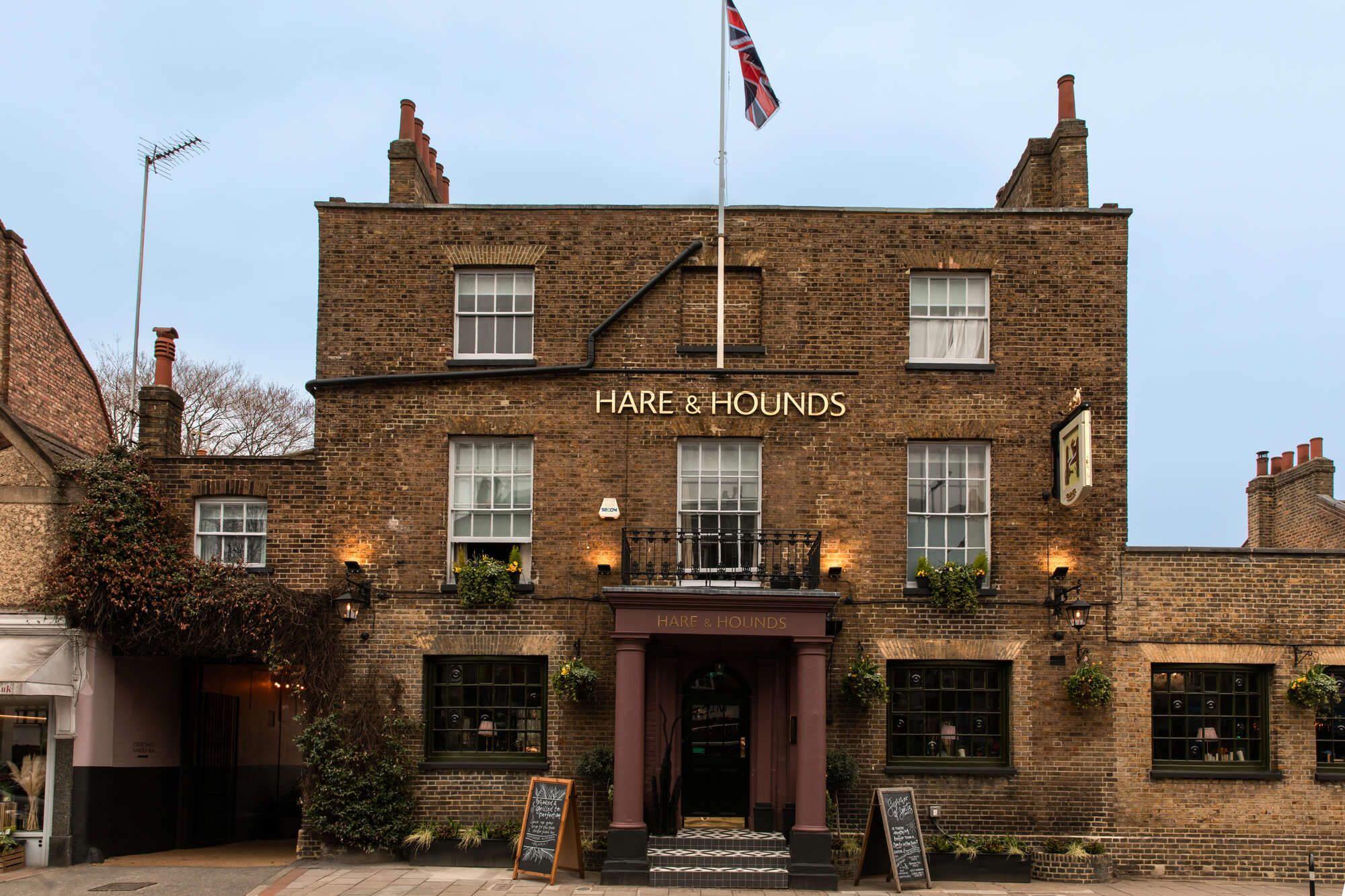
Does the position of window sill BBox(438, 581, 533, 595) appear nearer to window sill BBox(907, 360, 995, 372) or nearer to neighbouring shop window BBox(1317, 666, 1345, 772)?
window sill BBox(907, 360, 995, 372)

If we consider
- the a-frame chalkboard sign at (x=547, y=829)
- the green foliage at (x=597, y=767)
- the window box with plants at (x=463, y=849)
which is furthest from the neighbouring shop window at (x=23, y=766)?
the green foliage at (x=597, y=767)

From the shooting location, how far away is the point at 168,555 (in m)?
16.3

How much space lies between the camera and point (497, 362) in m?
17.0

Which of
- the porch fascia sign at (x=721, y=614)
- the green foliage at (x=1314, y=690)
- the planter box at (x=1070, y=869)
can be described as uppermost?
the porch fascia sign at (x=721, y=614)

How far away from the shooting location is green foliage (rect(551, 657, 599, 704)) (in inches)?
627

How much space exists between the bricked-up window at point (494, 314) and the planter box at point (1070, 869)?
386 inches

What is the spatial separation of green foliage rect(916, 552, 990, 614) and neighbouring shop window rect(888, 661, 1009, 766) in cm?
89

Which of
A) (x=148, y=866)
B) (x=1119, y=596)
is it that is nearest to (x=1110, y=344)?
(x=1119, y=596)

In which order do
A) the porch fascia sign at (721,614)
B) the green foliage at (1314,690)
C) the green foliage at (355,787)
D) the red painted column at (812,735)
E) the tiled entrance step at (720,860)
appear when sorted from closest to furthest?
the tiled entrance step at (720,860)
the red painted column at (812,735)
the porch fascia sign at (721,614)
the green foliage at (355,787)
the green foliage at (1314,690)

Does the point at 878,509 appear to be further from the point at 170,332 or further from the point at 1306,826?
the point at 170,332

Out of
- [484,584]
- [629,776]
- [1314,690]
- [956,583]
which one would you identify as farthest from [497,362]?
[1314,690]

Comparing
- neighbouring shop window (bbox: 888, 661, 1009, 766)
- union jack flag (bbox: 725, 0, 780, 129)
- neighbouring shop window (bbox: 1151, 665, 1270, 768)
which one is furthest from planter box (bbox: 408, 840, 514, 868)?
union jack flag (bbox: 725, 0, 780, 129)

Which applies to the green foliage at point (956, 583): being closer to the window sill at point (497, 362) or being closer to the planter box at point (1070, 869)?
the planter box at point (1070, 869)

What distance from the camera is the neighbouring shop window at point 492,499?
55.1 ft
